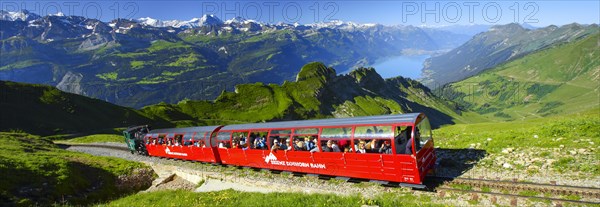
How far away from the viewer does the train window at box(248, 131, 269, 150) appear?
27.3 meters

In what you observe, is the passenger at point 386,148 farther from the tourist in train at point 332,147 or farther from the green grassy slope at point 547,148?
the green grassy slope at point 547,148

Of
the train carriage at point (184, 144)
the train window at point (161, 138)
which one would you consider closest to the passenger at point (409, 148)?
the train carriage at point (184, 144)

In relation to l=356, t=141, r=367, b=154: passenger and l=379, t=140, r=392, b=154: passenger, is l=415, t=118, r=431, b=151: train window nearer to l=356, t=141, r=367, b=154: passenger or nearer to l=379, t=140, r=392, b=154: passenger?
l=379, t=140, r=392, b=154: passenger

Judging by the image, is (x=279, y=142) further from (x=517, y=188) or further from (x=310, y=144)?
(x=517, y=188)

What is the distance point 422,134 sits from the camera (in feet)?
67.3

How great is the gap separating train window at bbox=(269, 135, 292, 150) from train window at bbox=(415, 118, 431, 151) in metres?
8.96

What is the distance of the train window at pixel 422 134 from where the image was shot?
1994 centimetres

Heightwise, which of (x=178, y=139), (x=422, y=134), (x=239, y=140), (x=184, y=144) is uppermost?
(x=422, y=134)

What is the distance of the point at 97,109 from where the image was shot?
122125 mm

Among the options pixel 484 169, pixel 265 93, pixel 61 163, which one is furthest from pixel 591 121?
pixel 265 93

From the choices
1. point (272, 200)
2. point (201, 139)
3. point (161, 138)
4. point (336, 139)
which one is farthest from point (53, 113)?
point (272, 200)

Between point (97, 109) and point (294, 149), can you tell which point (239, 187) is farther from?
point (97, 109)

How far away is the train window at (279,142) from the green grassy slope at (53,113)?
89.2 metres

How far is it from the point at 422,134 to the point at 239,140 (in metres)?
15.4
